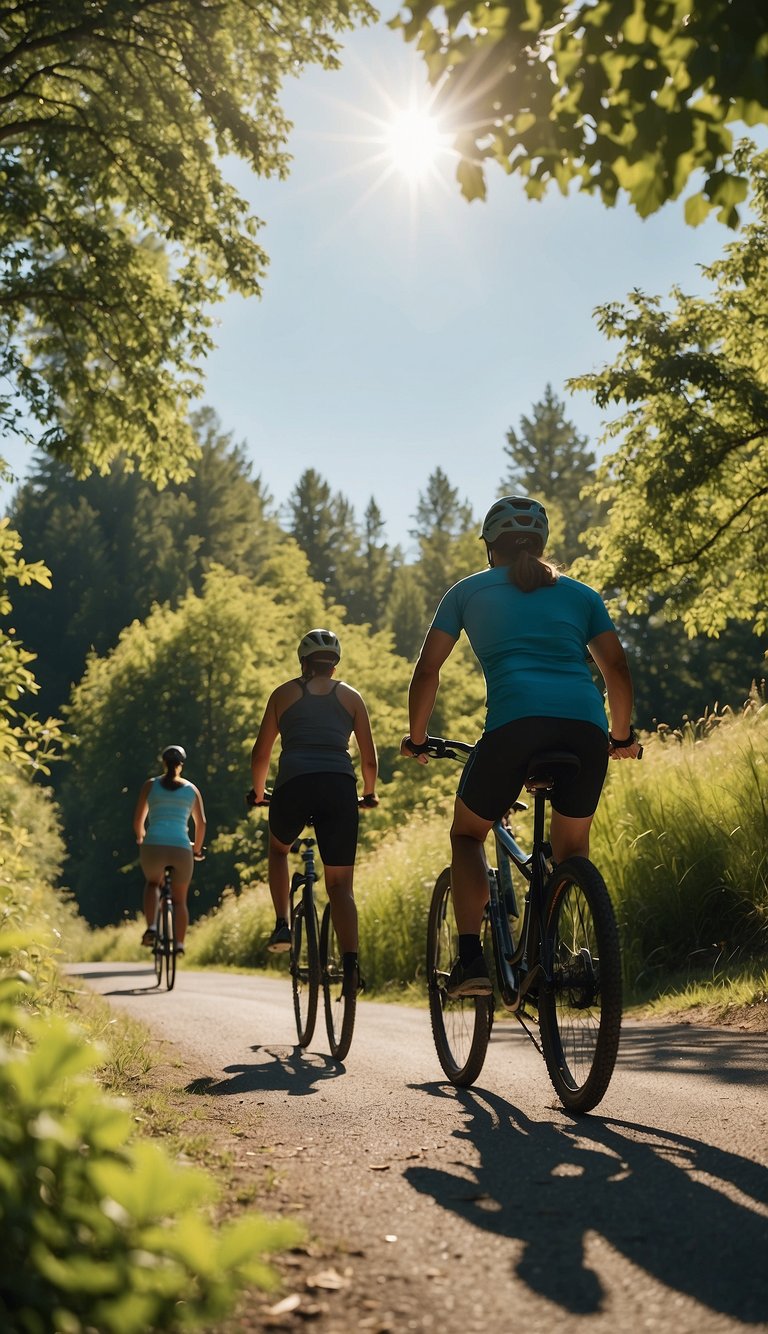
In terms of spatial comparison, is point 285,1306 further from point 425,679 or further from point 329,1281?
point 425,679

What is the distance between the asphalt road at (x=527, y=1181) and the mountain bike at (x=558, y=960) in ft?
0.62

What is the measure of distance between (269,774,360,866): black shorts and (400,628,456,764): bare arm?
1568 millimetres

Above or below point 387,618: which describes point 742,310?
below

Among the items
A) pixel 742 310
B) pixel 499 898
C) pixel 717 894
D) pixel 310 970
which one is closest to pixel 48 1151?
pixel 499 898

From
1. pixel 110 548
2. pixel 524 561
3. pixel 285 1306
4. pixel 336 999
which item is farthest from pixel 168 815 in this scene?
pixel 110 548

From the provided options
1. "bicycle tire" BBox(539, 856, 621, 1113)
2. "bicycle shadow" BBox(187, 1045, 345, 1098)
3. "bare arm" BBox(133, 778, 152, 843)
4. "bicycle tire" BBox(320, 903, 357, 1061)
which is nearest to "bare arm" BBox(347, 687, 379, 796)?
"bicycle tire" BBox(320, 903, 357, 1061)

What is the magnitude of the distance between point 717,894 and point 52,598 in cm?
6345

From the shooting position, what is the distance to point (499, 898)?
5199 mm

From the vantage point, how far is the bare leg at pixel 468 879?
195 inches

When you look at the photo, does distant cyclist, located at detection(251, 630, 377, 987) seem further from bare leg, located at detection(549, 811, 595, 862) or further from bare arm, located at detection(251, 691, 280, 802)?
bare leg, located at detection(549, 811, 595, 862)

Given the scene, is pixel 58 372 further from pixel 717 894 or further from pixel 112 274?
pixel 717 894

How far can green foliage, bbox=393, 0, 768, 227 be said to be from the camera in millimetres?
3889

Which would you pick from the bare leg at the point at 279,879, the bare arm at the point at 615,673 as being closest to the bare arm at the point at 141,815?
the bare leg at the point at 279,879

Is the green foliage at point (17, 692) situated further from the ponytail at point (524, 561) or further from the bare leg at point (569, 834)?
the bare leg at point (569, 834)
